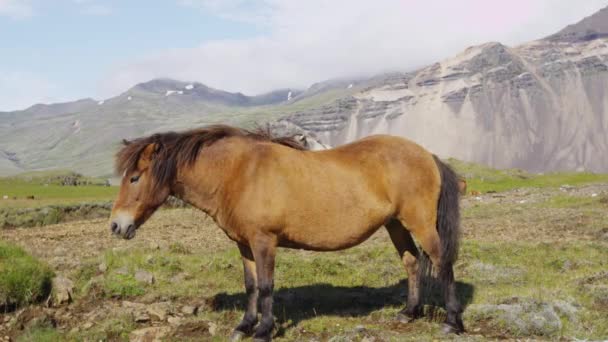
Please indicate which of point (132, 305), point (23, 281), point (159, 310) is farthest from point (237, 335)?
point (23, 281)

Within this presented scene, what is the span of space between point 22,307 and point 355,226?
5330mm

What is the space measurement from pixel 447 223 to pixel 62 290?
6.17 meters

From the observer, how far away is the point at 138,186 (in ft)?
24.4

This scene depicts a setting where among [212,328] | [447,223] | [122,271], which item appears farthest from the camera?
[122,271]

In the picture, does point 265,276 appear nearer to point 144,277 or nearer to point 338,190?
point 338,190

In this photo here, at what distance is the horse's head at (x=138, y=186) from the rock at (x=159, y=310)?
4.94ft

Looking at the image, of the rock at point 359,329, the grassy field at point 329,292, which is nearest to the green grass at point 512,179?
the grassy field at point 329,292

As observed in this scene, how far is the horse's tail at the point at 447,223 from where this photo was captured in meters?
8.12

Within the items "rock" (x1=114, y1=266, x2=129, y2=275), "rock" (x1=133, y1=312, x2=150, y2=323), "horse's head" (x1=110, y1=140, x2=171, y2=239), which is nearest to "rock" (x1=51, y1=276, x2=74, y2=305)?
"rock" (x1=114, y1=266, x2=129, y2=275)

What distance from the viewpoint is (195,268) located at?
10969 mm

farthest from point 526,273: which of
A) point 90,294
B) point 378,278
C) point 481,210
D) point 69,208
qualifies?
point 69,208

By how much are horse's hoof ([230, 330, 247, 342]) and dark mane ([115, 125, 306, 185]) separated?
7.35 ft

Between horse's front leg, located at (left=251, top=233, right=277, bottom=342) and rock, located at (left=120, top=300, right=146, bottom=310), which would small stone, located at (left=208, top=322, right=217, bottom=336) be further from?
rock, located at (left=120, top=300, right=146, bottom=310)

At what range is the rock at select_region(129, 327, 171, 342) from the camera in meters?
7.48
